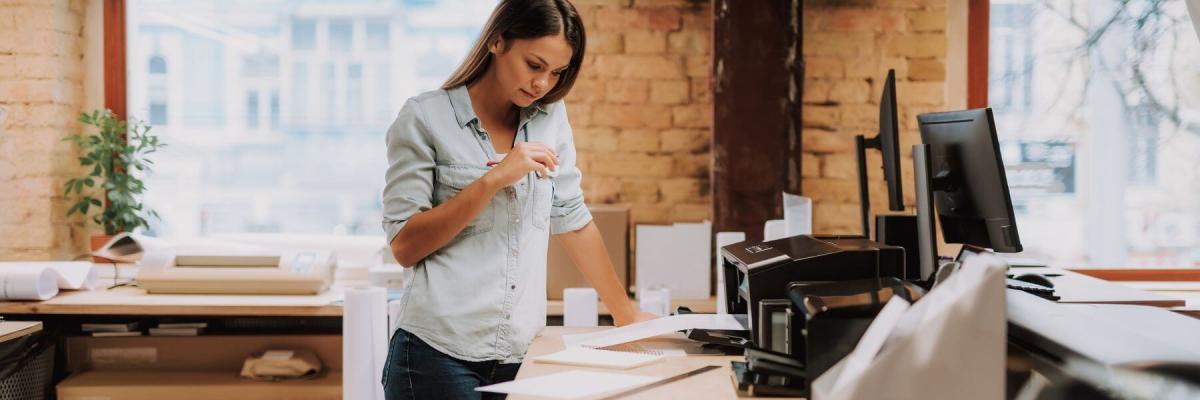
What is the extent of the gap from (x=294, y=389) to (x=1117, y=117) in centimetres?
321

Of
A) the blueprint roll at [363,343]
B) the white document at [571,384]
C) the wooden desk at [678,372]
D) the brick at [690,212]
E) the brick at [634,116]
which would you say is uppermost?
the brick at [634,116]

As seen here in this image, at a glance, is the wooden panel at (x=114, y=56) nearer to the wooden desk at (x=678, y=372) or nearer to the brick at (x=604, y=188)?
the brick at (x=604, y=188)

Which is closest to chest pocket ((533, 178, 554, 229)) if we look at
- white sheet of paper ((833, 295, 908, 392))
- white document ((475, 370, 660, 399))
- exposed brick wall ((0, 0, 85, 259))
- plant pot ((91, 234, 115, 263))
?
white document ((475, 370, 660, 399))

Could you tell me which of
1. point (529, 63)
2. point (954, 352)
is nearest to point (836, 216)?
point (529, 63)

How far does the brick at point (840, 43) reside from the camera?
12.1ft

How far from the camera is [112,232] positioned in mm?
3785

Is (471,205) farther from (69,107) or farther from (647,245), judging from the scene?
(69,107)

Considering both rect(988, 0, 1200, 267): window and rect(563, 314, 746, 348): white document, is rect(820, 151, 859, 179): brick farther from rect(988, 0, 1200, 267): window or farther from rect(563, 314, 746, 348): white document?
rect(563, 314, 746, 348): white document

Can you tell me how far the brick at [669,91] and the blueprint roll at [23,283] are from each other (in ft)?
7.24

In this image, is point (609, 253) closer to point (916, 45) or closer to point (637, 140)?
point (637, 140)

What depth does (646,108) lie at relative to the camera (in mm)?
3766

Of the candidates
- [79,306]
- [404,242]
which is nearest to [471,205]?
[404,242]

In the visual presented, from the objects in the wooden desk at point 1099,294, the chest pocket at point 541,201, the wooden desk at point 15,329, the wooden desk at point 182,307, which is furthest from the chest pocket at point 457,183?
the wooden desk at point 15,329

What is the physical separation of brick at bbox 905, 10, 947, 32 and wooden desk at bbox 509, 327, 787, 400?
94.0 inches
